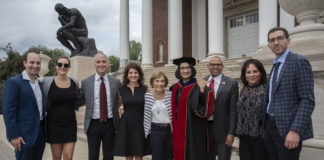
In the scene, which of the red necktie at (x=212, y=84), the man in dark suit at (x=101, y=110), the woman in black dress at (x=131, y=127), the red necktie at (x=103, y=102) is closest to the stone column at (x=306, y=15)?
the red necktie at (x=212, y=84)

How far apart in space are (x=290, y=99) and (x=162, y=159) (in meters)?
1.93

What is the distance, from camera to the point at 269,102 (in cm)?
246

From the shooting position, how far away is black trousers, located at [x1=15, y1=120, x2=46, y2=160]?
119 inches

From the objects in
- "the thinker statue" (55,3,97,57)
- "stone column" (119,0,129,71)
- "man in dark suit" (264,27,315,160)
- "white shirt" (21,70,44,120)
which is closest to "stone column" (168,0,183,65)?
"stone column" (119,0,129,71)

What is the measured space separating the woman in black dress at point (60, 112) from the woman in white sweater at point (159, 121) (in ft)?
3.64

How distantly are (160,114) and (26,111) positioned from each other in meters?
1.80

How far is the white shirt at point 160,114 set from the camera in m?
3.39

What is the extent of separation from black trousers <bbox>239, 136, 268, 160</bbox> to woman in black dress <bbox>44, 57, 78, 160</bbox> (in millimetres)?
2388

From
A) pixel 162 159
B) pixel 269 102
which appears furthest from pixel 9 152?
pixel 269 102

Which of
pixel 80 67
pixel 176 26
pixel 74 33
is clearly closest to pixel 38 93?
pixel 80 67

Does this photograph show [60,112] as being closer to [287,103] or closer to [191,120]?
[191,120]

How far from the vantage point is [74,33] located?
11188 millimetres

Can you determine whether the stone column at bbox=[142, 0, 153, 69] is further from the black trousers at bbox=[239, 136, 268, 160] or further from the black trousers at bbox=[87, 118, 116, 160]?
the black trousers at bbox=[239, 136, 268, 160]

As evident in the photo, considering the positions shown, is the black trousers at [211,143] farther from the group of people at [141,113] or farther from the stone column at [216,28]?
the stone column at [216,28]
